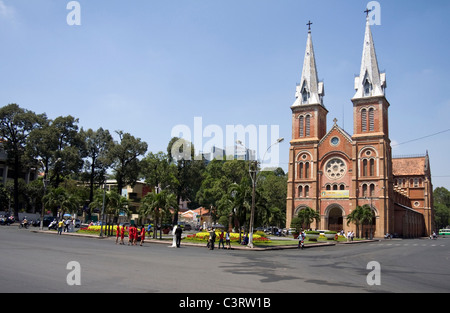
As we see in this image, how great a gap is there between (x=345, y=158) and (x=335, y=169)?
264cm

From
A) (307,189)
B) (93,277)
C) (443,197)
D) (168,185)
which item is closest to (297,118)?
(307,189)

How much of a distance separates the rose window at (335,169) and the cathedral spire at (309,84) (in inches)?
471

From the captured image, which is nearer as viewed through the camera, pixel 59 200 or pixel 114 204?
pixel 114 204

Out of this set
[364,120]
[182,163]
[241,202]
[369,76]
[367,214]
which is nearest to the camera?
[241,202]

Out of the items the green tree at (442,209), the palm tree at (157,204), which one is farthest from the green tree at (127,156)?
the green tree at (442,209)

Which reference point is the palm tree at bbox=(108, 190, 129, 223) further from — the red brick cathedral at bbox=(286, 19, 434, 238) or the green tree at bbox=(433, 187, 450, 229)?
the green tree at bbox=(433, 187, 450, 229)

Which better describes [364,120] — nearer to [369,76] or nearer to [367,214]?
[369,76]

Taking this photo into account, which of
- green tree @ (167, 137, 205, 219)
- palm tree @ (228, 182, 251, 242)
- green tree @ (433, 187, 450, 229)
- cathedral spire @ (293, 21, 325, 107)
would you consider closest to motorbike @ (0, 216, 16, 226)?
green tree @ (167, 137, 205, 219)

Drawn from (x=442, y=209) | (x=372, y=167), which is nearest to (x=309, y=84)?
(x=372, y=167)

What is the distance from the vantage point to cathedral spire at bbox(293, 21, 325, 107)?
2790 inches

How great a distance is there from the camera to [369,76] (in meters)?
66.8

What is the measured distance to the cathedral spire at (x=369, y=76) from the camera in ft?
217
